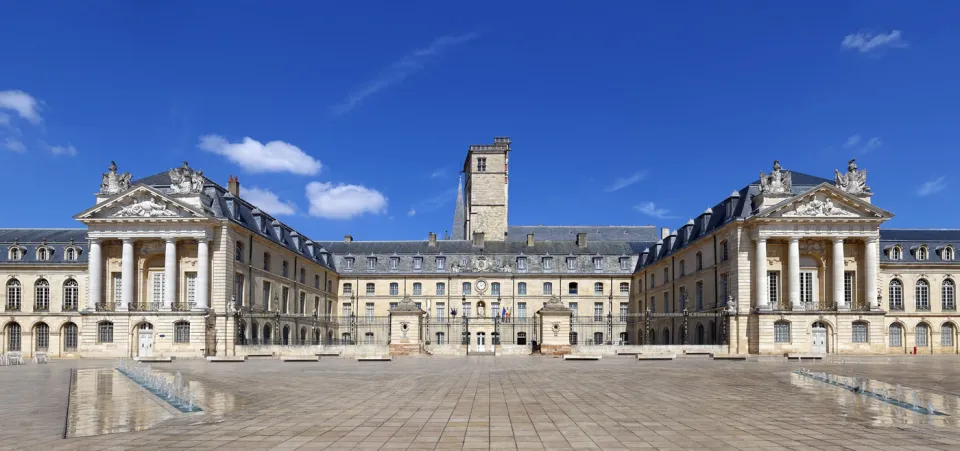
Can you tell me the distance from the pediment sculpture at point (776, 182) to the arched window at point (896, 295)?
13.9m

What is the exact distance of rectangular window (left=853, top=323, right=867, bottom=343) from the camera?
1892 inches

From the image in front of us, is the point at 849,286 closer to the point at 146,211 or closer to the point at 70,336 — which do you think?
the point at 146,211

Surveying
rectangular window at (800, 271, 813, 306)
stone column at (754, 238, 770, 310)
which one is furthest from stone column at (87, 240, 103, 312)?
rectangular window at (800, 271, 813, 306)

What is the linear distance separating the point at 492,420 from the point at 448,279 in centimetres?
5881

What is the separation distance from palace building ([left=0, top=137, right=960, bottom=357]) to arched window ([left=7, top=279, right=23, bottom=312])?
0.30 feet

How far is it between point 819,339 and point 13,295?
5421 cm

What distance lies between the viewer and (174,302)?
4812 centimetres

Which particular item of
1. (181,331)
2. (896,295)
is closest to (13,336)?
(181,331)

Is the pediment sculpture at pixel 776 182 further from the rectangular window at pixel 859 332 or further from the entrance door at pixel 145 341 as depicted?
the entrance door at pixel 145 341

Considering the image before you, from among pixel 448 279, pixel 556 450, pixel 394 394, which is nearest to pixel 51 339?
pixel 448 279

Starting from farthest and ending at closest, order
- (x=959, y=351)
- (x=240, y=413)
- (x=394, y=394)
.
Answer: (x=959, y=351) < (x=394, y=394) < (x=240, y=413)

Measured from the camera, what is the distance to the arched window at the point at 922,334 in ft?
180

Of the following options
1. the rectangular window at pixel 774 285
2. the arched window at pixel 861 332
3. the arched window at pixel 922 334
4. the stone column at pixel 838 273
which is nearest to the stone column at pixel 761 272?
the rectangular window at pixel 774 285

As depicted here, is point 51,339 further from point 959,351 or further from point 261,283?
point 959,351
